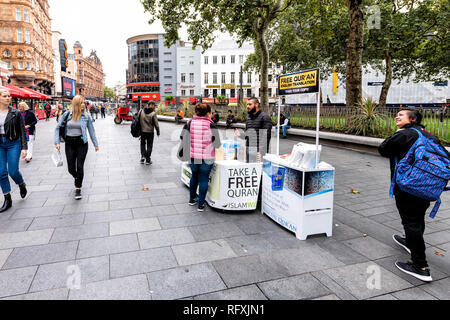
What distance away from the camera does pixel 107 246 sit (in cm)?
378

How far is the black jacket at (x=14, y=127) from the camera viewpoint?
496 cm

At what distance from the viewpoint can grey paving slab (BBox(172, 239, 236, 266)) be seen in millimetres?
3471

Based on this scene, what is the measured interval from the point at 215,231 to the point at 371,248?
197 centimetres

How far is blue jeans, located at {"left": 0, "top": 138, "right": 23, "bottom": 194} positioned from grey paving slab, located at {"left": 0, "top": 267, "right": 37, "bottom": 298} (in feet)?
7.88

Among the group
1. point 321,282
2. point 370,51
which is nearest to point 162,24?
point 370,51

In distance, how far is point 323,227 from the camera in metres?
4.14

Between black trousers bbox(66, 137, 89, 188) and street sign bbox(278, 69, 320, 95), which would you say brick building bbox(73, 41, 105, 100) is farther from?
street sign bbox(278, 69, 320, 95)

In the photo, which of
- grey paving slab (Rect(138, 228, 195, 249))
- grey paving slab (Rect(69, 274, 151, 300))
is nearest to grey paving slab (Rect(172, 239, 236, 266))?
grey paving slab (Rect(138, 228, 195, 249))

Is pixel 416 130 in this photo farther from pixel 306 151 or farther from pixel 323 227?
pixel 323 227

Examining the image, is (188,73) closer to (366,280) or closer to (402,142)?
(402,142)

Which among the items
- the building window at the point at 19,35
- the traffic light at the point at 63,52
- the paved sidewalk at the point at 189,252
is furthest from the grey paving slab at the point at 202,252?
the traffic light at the point at 63,52

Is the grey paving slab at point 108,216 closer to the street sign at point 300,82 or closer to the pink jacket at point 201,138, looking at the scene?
the pink jacket at point 201,138

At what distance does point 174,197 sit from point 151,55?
257ft
